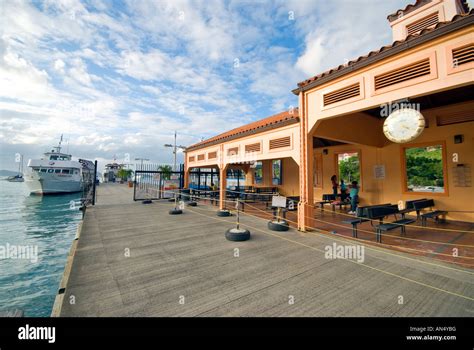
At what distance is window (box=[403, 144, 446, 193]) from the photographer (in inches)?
316

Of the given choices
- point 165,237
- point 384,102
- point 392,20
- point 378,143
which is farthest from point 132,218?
point 392,20

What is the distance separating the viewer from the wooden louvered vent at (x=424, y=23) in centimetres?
746

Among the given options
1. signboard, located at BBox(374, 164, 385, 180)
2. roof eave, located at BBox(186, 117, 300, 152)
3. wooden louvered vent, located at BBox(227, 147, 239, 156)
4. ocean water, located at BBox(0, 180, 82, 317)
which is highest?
roof eave, located at BBox(186, 117, 300, 152)

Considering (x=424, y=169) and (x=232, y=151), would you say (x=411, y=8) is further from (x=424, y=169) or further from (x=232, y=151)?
(x=232, y=151)

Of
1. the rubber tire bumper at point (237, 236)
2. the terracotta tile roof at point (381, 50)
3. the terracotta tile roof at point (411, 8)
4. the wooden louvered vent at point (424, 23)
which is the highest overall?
the terracotta tile roof at point (411, 8)

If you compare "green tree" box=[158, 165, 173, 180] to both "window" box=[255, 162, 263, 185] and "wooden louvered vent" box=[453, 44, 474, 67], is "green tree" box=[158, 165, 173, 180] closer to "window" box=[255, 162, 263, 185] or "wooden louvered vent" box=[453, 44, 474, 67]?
"window" box=[255, 162, 263, 185]

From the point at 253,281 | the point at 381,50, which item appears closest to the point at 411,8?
the point at 381,50

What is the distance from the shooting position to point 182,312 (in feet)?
8.44

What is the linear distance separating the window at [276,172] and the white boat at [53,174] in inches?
1081

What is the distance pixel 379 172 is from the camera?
9453mm

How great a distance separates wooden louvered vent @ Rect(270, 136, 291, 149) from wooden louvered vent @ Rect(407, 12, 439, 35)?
6727mm

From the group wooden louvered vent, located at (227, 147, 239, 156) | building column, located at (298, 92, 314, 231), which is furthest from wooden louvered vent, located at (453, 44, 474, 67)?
wooden louvered vent, located at (227, 147, 239, 156)

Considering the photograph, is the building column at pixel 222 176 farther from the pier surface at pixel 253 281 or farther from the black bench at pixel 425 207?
the black bench at pixel 425 207

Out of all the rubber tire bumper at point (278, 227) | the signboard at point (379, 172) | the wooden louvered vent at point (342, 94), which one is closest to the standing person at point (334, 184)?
the signboard at point (379, 172)
